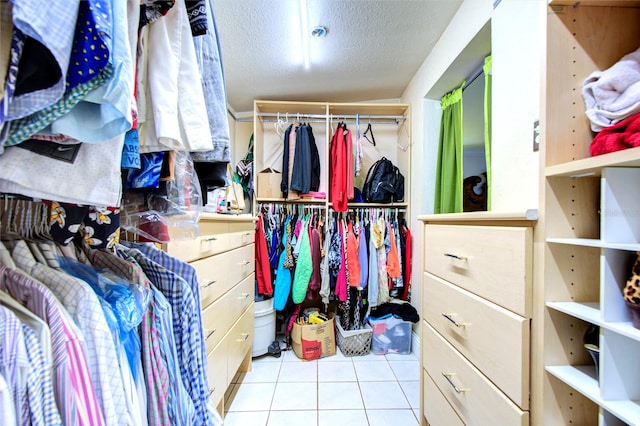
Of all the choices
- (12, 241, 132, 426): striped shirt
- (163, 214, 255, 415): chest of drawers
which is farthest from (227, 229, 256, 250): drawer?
(12, 241, 132, 426): striped shirt

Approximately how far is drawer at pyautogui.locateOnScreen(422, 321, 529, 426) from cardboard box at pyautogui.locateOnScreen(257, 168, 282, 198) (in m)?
→ 1.55

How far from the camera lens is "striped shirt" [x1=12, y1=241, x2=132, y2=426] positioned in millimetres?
396

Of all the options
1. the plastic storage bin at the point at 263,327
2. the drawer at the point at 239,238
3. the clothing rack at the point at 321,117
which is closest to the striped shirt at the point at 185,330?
the drawer at the point at 239,238

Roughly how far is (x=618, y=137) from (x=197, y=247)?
119 centimetres

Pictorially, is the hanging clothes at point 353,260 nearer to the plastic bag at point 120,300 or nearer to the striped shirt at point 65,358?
the plastic bag at point 120,300

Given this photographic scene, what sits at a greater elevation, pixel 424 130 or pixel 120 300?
pixel 424 130

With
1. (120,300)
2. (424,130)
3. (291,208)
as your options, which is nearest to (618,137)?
(120,300)

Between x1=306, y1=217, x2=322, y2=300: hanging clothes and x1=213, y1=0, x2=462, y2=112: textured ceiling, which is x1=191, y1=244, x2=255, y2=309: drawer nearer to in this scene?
x1=306, y1=217, x2=322, y2=300: hanging clothes

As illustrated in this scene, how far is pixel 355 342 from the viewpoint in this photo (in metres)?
1.97

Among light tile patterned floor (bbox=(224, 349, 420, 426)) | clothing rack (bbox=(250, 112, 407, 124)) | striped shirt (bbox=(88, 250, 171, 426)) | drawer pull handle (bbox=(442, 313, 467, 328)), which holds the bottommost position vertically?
light tile patterned floor (bbox=(224, 349, 420, 426))

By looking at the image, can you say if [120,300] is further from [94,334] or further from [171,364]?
[171,364]

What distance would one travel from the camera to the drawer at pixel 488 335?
2.16 feet

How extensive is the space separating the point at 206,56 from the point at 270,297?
1749mm

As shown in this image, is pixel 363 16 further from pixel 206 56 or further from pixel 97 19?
pixel 97 19
